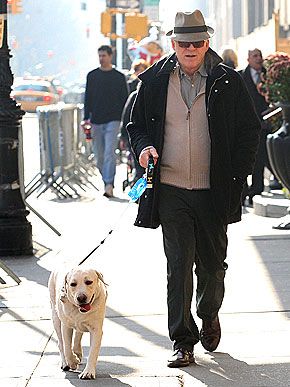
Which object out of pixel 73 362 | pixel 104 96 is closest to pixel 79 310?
pixel 73 362

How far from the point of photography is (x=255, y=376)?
7262mm

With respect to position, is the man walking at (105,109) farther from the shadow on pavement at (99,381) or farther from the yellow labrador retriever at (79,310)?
the shadow on pavement at (99,381)

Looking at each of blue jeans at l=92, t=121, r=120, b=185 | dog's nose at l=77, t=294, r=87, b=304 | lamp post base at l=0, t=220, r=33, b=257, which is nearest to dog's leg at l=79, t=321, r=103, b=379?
dog's nose at l=77, t=294, r=87, b=304

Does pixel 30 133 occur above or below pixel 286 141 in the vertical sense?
below

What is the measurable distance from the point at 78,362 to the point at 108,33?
3188 centimetres

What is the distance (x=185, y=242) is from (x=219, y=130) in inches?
25.9

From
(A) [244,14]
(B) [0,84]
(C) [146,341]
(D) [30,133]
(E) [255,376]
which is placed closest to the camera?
(E) [255,376]

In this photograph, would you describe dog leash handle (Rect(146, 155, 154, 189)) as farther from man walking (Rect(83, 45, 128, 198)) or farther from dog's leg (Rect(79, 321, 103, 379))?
man walking (Rect(83, 45, 128, 198))

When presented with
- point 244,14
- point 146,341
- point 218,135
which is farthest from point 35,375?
point 244,14

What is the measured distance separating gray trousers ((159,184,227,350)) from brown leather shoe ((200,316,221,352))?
0.68 feet

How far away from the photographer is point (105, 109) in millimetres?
19047

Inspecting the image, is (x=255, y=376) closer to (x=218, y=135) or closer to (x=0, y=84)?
(x=218, y=135)

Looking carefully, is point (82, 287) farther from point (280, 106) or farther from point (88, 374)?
point (280, 106)

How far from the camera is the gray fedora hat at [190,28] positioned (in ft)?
24.6
